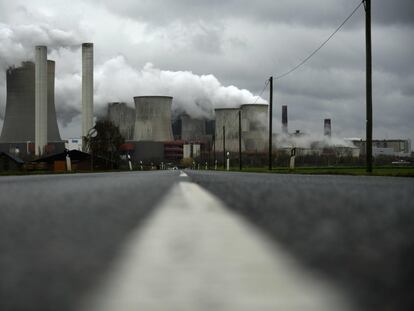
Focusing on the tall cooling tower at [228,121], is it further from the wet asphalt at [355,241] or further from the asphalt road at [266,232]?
the asphalt road at [266,232]

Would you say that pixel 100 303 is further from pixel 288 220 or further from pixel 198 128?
pixel 198 128

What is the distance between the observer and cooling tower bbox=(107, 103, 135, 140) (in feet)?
374

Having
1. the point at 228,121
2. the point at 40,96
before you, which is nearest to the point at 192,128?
the point at 228,121

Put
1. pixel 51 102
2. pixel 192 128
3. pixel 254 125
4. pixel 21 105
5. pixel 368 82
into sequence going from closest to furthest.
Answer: pixel 368 82 < pixel 21 105 < pixel 254 125 < pixel 51 102 < pixel 192 128

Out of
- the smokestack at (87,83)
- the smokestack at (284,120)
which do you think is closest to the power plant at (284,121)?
the smokestack at (284,120)

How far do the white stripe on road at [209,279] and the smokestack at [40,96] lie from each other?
9687 cm

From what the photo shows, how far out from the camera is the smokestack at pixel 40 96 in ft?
316

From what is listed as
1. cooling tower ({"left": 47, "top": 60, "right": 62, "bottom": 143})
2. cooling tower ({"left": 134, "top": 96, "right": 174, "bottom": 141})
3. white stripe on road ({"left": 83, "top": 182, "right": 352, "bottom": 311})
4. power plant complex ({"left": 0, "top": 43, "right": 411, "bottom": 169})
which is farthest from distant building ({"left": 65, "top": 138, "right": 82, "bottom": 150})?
white stripe on road ({"left": 83, "top": 182, "right": 352, "bottom": 311})

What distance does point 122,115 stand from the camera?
114750mm

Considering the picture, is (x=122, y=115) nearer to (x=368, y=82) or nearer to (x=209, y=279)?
(x=368, y=82)

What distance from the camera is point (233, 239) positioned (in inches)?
132

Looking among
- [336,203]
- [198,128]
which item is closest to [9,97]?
[198,128]

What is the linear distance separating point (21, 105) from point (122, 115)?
938 inches

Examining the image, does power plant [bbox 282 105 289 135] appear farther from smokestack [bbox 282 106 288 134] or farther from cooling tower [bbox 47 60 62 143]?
cooling tower [bbox 47 60 62 143]
